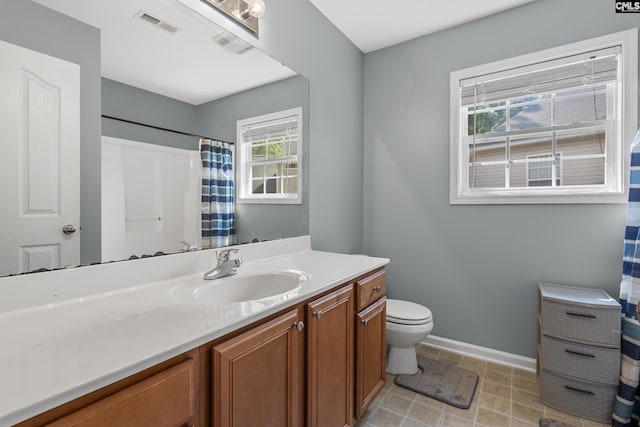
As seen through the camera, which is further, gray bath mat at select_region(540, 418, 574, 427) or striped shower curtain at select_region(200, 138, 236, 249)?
gray bath mat at select_region(540, 418, 574, 427)

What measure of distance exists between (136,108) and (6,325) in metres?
0.82

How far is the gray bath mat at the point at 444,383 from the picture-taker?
184 centimetres

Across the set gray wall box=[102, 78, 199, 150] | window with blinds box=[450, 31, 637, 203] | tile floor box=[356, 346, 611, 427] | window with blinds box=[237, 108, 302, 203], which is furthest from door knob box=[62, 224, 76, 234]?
window with blinds box=[450, 31, 637, 203]

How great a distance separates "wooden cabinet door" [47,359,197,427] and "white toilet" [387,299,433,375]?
4.90 ft

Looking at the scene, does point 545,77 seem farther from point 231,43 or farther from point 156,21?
point 156,21

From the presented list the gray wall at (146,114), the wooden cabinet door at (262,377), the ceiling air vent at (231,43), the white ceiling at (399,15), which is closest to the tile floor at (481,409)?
the wooden cabinet door at (262,377)

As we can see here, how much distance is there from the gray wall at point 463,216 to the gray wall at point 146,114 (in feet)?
5.73

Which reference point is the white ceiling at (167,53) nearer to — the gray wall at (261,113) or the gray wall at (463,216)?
the gray wall at (261,113)

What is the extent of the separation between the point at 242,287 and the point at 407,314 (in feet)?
3.86

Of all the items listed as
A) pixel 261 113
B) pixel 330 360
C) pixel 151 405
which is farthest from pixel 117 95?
pixel 330 360

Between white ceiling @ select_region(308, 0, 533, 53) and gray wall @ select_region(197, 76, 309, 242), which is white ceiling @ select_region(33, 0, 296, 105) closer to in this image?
gray wall @ select_region(197, 76, 309, 242)

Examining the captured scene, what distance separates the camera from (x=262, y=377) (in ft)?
3.13

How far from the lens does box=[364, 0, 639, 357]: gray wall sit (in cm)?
196

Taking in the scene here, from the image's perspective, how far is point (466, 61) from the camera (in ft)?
7.64
